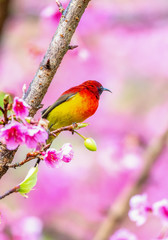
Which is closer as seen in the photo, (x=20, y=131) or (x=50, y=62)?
(x=20, y=131)

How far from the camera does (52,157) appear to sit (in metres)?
1.36

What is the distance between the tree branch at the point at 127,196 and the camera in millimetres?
3447

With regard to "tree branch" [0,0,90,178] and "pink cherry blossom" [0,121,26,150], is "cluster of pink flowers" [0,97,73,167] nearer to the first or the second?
"pink cherry blossom" [0,121,26,150]

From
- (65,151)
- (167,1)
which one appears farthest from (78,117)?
(167,1)

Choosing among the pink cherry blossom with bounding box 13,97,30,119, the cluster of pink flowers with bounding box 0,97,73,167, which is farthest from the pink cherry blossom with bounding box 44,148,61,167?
the pink cherry blossom with bounding box 13,97,30,119

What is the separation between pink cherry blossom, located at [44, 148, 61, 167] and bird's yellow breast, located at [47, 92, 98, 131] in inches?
22.5

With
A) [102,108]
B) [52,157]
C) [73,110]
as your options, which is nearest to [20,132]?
[52,157]

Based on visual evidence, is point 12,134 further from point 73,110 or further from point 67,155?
point 73,110

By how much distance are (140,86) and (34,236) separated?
5.41 metres

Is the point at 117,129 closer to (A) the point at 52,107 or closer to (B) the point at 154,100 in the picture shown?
(B) the point at 154,100

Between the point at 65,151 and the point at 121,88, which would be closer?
the point at 65,151

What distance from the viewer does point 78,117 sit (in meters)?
1.99

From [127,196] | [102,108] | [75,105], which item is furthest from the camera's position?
[102,108]

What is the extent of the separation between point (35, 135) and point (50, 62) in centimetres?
Result: 33
